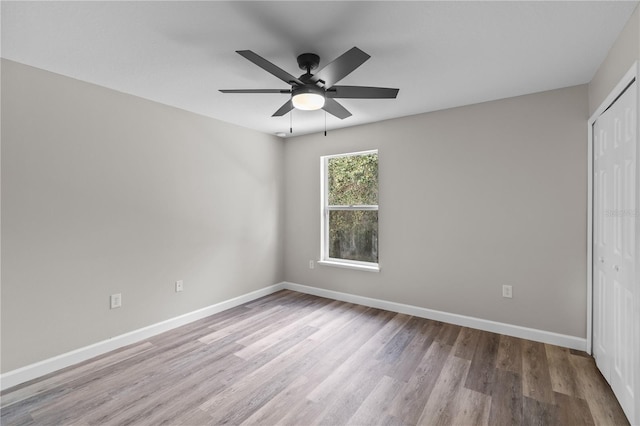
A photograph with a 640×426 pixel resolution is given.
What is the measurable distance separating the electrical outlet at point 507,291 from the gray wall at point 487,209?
4 cm

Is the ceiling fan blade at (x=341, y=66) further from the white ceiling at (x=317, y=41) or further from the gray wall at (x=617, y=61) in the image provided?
the gray wall at (x=617, y=61)

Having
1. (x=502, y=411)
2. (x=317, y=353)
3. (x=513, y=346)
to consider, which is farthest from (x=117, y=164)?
(x=513, y=346)

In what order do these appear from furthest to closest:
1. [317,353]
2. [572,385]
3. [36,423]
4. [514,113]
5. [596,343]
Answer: [514,113], [317,353], [596,343], [572,385], [36,423]

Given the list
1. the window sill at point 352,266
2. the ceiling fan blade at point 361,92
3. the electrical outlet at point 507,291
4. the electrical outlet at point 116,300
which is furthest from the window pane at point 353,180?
the electrical outlet at point 116,300

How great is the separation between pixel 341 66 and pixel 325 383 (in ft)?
7.39

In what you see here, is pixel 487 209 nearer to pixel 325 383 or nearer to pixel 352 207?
pixel 352 207

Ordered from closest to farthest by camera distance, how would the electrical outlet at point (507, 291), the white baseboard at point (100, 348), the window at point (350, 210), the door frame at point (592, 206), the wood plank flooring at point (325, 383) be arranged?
the door frame at point (592, 206), the wood plank flooring at point (325, 383), the white baseboard at point (100, 348), the electrical outlet at point (507, 291), the window at point (350, 210)

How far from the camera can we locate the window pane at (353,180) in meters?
4.13

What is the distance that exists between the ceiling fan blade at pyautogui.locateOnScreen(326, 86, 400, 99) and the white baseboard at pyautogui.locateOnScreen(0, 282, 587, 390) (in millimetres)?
2588

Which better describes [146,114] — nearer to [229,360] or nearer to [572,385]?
[229,360]

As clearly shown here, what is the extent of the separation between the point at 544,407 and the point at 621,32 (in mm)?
2487

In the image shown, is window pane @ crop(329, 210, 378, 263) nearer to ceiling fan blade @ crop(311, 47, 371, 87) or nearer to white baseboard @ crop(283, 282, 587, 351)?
white baseboard @ crop(283, 282, 587, 351)

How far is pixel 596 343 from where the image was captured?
2.54 m

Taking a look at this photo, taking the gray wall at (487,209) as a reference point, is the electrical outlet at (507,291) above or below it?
below
